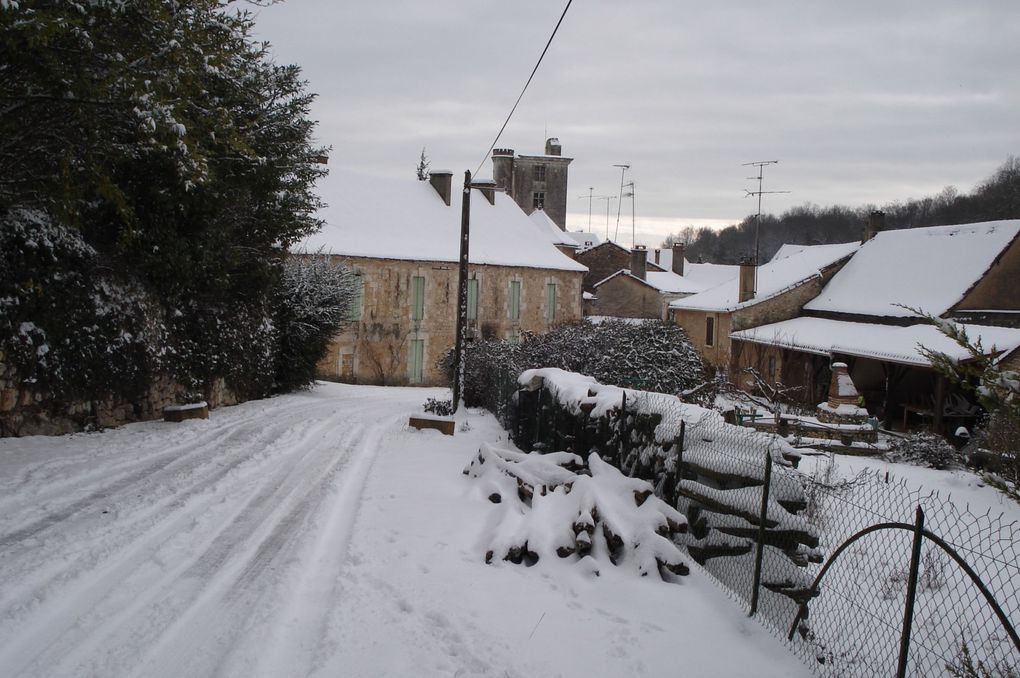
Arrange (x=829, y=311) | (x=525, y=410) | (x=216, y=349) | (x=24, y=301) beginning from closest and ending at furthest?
(x=24, y=301) < (x=525, y=410) < (x=216, y=349) < (x=829, y=311)

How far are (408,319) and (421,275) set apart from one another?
1.97 m

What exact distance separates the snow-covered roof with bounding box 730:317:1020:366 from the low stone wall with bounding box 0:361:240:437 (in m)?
16.8

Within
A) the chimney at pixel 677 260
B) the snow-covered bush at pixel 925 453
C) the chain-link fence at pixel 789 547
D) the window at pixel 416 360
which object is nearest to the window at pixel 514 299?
the window at pixel 416 360

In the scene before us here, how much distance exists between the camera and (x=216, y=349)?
50.0 feet

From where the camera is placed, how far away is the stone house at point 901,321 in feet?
70.8

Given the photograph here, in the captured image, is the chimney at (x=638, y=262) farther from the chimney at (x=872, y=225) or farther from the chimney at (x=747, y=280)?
the chimney at (x=747, y=280)

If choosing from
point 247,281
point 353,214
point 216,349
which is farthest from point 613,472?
point 353,214

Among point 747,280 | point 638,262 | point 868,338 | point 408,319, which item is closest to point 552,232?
point 638,262

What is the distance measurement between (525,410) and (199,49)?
709cm

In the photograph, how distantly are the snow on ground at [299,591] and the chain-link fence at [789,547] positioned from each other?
362 millimetres

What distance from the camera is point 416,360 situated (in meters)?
31.7

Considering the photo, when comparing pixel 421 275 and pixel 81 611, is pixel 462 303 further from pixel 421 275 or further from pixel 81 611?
pixel 421 275

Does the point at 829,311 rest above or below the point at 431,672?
above

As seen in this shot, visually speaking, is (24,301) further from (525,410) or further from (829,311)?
(829,311)
